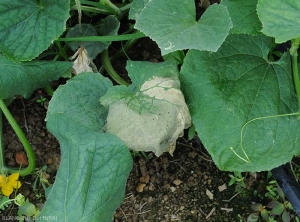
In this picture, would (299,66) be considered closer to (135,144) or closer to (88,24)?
(135,144)

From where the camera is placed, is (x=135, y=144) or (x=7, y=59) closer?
(x=135, y=144)

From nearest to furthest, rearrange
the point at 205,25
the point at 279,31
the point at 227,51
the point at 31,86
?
the point at 279,31
the point at 205,25
the point at 227,51
the point at 31,86

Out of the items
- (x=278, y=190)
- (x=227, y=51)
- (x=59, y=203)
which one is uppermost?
(x=227, y=51)

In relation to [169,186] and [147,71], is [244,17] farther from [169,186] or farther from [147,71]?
[169,186]

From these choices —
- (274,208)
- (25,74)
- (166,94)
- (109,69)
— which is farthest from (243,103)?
(25,74)

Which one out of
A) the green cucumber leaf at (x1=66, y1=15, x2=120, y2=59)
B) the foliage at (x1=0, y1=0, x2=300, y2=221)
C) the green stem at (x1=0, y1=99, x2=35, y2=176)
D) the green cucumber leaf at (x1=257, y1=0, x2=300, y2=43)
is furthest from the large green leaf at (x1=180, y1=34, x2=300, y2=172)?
the green stem at (x1=0, y1=99, x2=35, y2=176)

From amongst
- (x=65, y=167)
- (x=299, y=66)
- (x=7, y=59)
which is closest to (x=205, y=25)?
(x=299, y=66)

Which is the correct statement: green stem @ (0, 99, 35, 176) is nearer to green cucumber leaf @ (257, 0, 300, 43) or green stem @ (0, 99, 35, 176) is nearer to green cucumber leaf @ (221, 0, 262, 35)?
green cucumber leaf @ (221, 0, 262, 35)
